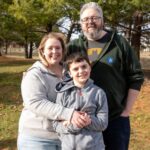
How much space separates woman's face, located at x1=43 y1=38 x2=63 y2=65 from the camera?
10.5 ft

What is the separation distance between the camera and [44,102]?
3.12m

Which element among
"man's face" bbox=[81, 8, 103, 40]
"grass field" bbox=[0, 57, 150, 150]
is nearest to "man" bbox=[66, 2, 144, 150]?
"man's face" bbox=[81, 8, 103, 40]

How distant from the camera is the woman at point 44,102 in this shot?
3100 mm

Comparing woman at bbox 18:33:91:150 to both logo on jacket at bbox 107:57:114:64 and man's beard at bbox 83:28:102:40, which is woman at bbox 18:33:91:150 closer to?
man's beard at bbox 83:28:102:40

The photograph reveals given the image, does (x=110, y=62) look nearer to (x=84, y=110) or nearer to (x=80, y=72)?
(x=80, y=72)

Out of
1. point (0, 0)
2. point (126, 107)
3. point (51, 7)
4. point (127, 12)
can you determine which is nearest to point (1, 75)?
point (0, 0)

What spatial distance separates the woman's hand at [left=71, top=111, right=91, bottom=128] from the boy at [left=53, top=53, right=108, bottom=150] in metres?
0.04

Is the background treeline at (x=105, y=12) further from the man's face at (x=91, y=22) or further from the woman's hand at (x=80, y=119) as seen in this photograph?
the woman's hand at (x=80, y=119)

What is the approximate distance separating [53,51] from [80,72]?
0.29 meters

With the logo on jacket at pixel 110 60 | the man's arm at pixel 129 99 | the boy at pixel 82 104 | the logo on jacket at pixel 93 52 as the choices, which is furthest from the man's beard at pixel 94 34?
the man's arm at pixel 129 99

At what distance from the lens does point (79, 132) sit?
3139 mm

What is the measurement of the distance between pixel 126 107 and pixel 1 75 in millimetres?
12693

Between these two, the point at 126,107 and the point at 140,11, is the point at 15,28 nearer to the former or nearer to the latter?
the point at 140,11

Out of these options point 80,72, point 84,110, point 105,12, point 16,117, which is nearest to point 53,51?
point 80,72
